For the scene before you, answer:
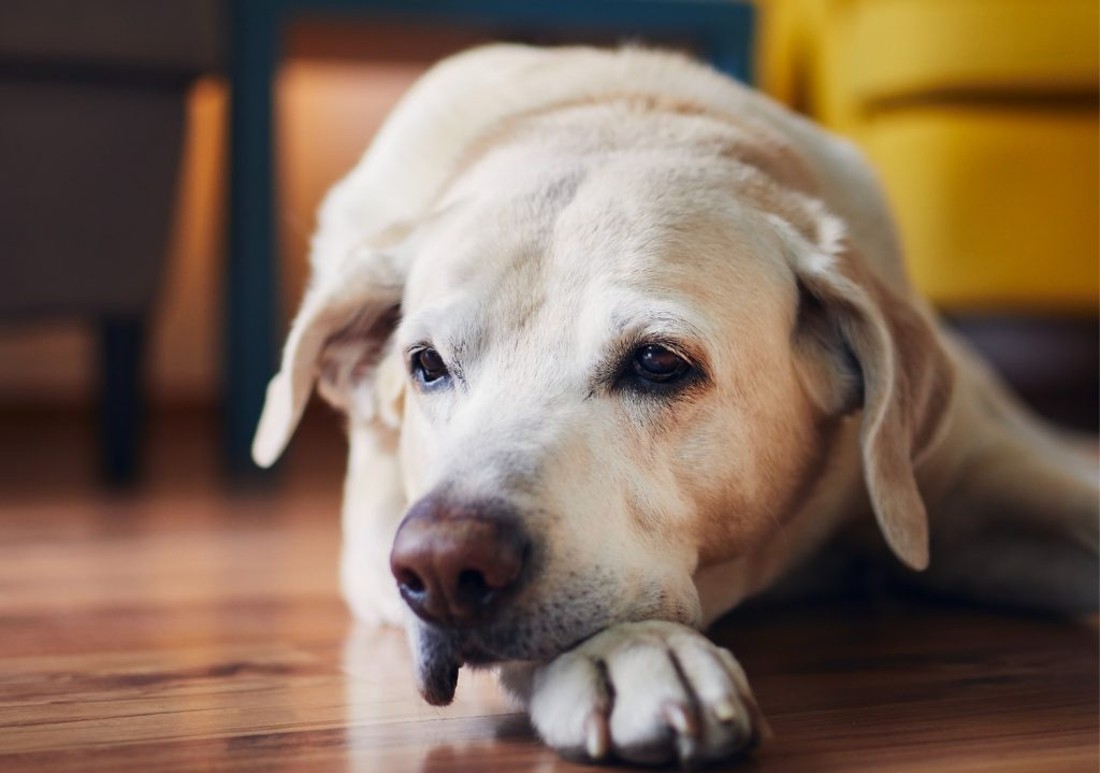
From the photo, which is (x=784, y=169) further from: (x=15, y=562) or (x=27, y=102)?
(x=27, y=102)

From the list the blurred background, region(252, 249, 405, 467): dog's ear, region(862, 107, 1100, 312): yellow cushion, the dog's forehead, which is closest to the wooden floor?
region(252, 249, 405, 467): dog's ear

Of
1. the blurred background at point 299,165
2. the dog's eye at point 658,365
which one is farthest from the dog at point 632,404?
the blurred background at point 299,165

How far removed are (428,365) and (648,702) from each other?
1.87 ft

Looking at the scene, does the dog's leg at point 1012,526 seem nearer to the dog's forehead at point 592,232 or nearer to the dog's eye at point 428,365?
the dog's forehead at point 592,232

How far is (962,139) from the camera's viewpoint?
12.2 ft

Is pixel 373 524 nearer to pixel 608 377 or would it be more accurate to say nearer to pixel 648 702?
pixel 608 377

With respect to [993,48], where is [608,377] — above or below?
above

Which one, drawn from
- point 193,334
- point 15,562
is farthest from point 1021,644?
point 193,334

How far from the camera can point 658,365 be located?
4.85ft

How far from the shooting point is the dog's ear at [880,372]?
1603 mm

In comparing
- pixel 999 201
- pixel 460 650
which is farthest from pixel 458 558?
pixel 999 201

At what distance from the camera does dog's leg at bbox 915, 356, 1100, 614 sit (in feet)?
6.09

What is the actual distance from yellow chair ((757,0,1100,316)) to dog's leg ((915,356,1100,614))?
181 centimetres

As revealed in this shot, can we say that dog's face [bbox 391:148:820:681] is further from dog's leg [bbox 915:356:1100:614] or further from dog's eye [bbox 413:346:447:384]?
dog's leg [bbox 915:356:1100:614]
